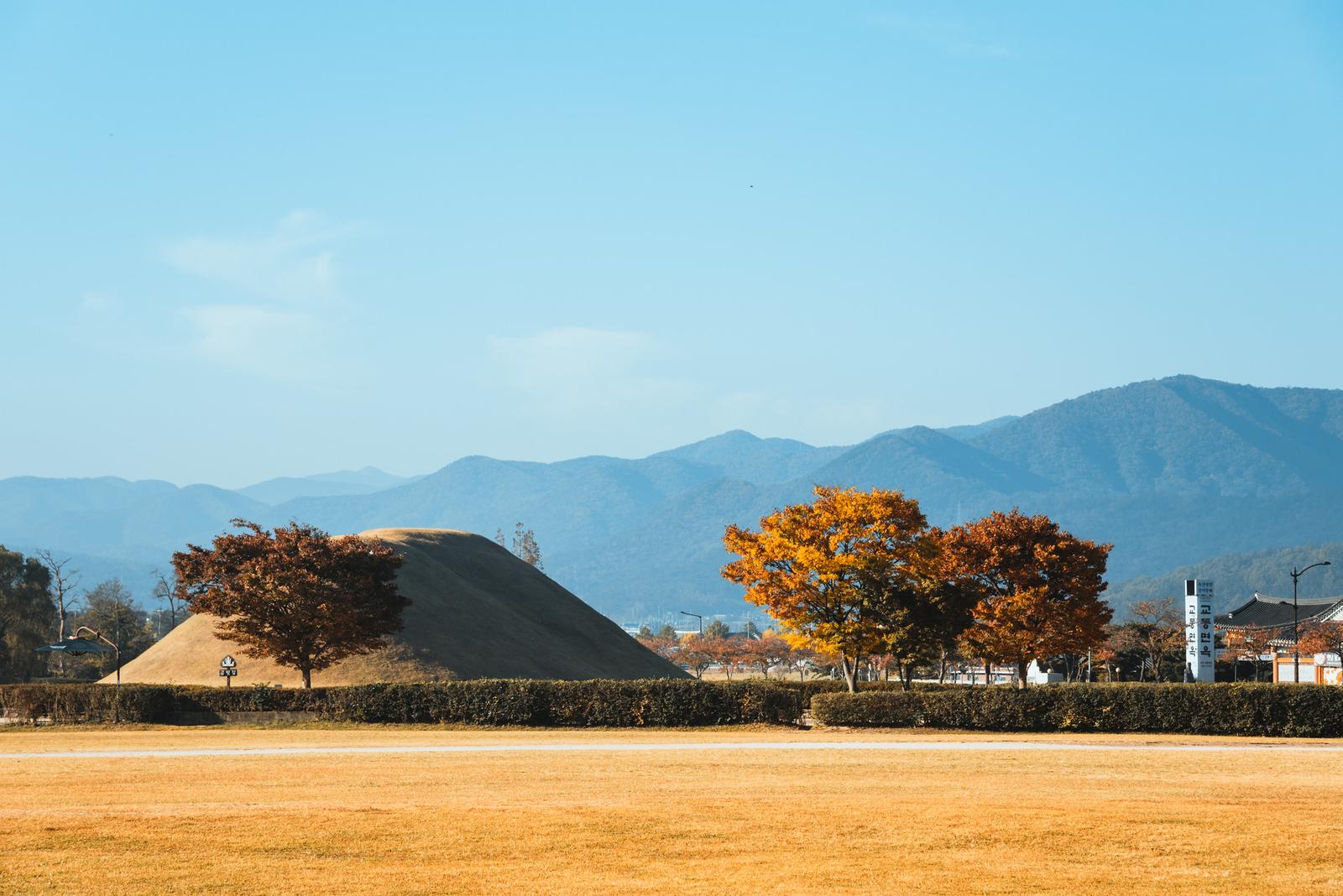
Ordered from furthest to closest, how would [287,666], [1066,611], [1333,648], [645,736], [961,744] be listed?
1. [1333,648]
2. [287,666]
3. [1066,611]
4. [645,736]
5. [961,744]

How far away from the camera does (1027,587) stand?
57344 millimetres

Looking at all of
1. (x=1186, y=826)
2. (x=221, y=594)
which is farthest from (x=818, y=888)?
(x=221, y=594)

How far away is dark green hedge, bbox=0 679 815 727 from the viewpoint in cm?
4650

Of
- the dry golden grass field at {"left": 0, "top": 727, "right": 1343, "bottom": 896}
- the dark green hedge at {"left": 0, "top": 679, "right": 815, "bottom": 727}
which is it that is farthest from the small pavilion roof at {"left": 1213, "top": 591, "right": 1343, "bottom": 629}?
the dry golden grass field at {"left": 0, "top": 727, "right": 1343, "bottom": 896}

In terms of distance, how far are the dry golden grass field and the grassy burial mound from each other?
143 feet

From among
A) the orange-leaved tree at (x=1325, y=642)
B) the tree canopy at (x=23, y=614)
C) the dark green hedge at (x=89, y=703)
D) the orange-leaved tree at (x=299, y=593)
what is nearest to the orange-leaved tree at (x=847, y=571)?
the orange-leaved tree at (x=299, y=593)

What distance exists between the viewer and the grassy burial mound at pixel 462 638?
75.9 metres

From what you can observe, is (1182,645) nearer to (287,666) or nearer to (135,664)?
(287,666)

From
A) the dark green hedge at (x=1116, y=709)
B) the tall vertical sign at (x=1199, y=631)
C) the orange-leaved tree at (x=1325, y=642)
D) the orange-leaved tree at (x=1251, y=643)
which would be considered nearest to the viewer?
the dark green hedge at (x=1116, y=709)

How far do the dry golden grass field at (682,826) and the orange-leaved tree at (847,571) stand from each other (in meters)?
19.4

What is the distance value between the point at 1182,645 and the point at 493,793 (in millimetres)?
93121

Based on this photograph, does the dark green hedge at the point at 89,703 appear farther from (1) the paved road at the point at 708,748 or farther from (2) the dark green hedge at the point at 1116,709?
(2) the dark green hedge at the point at 1116,709

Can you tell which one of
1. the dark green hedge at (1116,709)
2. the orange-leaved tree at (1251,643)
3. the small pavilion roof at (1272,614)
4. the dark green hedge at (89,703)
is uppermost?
the small pavilion roof at (1272,614)

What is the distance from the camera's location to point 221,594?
64562 mm
